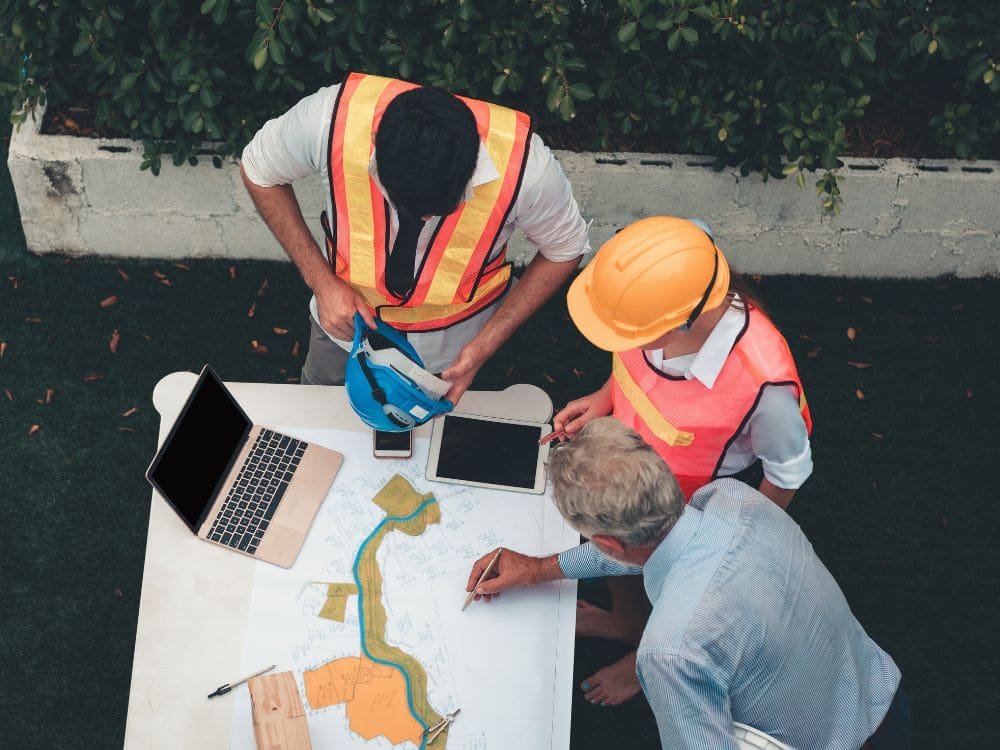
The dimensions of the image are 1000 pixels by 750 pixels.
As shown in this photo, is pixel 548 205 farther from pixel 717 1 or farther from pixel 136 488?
pixel 136 488

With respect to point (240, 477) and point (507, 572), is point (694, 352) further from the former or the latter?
point (240, 477)

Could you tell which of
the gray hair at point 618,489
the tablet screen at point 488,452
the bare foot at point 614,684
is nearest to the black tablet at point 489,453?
the tablet screen at point 488,452

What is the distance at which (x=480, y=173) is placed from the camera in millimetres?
2637

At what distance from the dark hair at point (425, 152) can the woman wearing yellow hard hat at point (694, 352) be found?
44cm

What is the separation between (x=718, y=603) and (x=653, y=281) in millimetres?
812

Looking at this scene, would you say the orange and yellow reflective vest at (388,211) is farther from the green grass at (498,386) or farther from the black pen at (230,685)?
the green grass at (498,386)

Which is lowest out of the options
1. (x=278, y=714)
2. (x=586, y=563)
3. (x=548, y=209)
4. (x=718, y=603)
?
(x=278, y=714)

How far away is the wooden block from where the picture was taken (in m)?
2.41

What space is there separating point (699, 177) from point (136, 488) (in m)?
2.72


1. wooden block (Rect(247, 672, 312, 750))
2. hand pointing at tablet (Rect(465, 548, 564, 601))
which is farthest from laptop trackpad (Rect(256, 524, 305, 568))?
hand pointing at tablet (Rect(465, 548, 564, 601))

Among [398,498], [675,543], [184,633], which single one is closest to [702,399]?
[675,543]

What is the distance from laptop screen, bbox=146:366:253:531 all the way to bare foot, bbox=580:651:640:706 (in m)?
1.65

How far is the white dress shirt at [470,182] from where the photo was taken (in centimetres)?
272

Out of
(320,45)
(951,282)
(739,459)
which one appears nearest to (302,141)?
(320,45)
